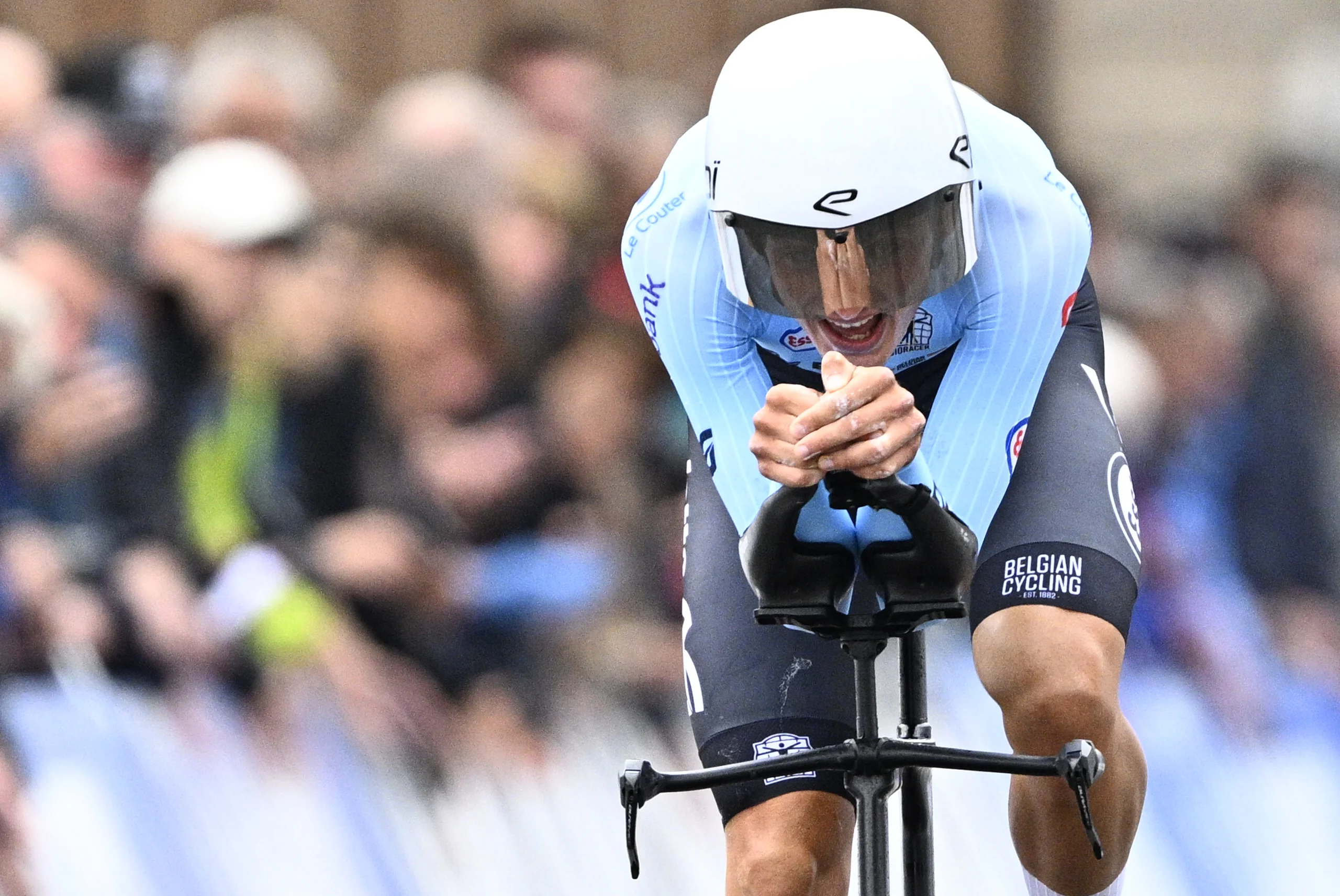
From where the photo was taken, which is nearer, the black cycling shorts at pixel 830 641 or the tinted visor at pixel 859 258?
the tinted visor at pixel 859 258

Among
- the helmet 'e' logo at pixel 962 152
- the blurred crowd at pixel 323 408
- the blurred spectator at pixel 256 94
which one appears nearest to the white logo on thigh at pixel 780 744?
the helmet 'e' logo at pixel 962 152

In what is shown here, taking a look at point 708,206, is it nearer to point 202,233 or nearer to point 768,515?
point 768,515

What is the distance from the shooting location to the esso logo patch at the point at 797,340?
3646 mm

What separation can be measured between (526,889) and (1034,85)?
329 centimetres

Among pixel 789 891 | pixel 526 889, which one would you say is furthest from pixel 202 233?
pixel 789 891

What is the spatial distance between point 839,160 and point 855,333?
1.02ft

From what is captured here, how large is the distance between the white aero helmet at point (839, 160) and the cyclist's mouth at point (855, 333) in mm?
59

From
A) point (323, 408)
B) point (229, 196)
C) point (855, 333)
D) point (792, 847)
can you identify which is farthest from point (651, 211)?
point (229, 196)

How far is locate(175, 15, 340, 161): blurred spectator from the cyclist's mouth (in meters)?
3.02

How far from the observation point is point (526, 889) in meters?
5.62

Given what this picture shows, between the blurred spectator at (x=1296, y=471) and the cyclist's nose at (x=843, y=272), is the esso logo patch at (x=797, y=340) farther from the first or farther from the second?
the blurred spectator at (x=1296, y=471)

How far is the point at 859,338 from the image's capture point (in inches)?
125

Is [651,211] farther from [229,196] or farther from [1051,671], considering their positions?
[229,196]

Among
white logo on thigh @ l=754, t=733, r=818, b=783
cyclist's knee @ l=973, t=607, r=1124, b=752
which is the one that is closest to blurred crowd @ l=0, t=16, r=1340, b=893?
white logo on thigh @ l=754, t=733, r=818, b=783
